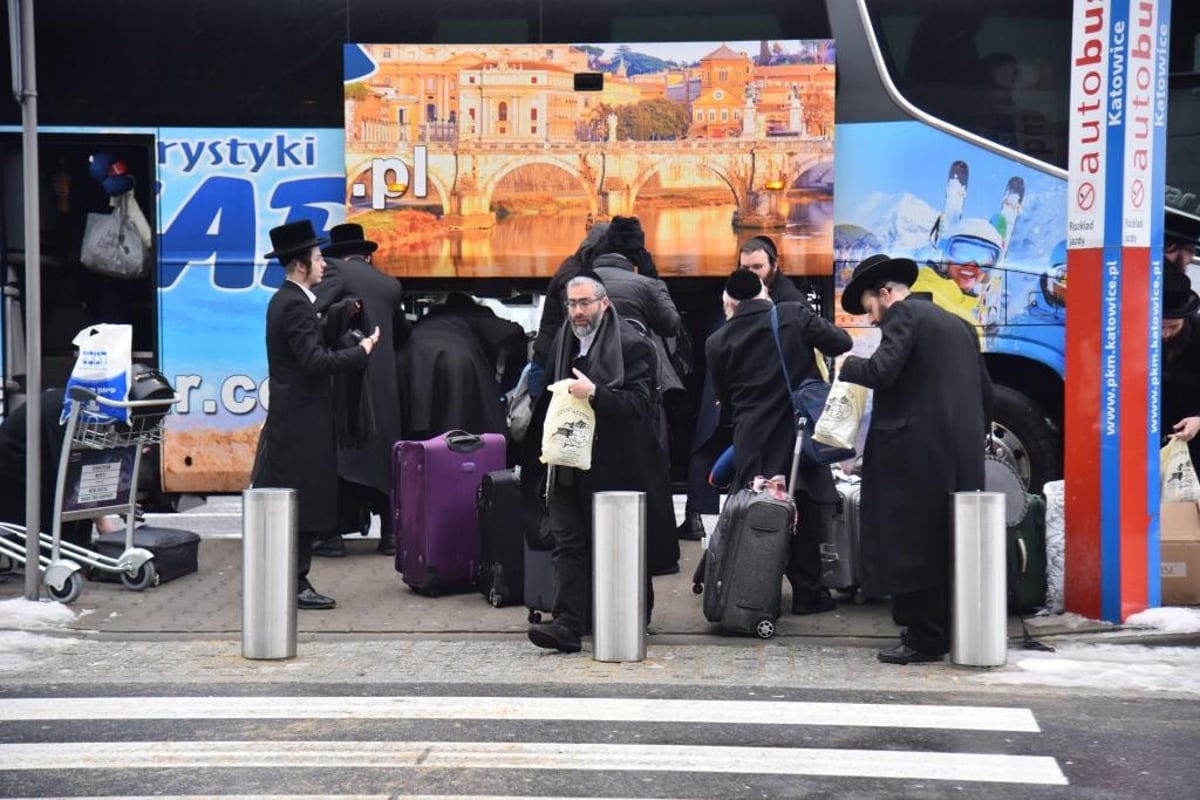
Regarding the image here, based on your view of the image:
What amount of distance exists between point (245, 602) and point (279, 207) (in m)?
4.05

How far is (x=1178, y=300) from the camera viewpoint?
9.69 meters

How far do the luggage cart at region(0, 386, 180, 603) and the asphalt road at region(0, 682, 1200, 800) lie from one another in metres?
1.93

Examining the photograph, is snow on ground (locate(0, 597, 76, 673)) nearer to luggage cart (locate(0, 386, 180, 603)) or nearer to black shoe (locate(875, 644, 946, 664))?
Answer: luggage cart (locate(0, 386, 180, 603))

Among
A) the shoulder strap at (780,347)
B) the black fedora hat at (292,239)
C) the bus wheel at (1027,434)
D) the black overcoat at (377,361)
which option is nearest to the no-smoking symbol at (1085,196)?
the shoulder strap at (780,347)

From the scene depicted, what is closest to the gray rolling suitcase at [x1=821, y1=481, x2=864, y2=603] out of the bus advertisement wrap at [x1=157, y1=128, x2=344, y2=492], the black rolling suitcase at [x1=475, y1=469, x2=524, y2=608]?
the black rolling suitcase at [x1=475, y1=469, x2=524, y2=608]

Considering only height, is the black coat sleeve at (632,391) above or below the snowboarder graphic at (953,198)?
below

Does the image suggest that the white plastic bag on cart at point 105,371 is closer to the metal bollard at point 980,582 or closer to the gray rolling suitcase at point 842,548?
the gray rolling suitcase at point 842,548

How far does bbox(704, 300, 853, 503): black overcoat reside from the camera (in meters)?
8.52

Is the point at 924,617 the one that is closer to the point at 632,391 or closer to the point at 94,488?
the point at 632,391

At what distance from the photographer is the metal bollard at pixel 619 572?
303 inches

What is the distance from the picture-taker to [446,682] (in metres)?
7.38

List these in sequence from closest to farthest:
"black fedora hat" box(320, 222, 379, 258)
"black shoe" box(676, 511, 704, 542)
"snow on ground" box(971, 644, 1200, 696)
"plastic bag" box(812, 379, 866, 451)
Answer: "snow on ground" box(971, 644, 1200, 696) → "plastic bag" box(812, 379, 866, 451) → "black fedora hat" box(320, 222, 379, 258) → "black shoe" box(676, 511, 704, 542)

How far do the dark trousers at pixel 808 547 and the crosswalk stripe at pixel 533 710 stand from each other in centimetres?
184

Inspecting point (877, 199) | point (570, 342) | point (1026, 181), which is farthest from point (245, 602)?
point (1026, 181)
